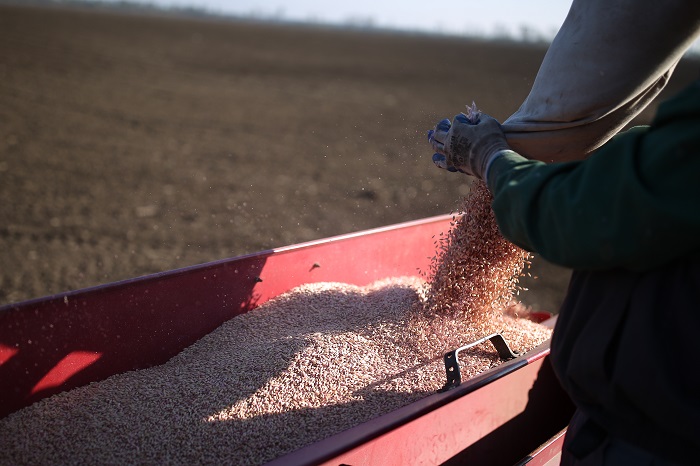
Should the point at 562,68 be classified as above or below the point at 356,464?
above

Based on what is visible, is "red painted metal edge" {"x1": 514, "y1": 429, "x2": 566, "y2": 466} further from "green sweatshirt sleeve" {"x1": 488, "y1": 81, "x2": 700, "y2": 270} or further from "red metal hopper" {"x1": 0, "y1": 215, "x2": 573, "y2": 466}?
"green sweatshirt sleeve" {"x1": 488, "y1": 81, "x2": 700, "y2": 270}

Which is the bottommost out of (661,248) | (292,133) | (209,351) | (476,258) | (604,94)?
(292,133)

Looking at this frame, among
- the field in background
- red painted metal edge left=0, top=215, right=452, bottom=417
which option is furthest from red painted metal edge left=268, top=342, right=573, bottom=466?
the field in background

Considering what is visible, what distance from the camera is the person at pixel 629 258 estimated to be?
121 centimetres

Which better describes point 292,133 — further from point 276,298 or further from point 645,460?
point 645,460

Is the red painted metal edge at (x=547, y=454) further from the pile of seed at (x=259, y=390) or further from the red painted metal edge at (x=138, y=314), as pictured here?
the red painted metal edge at (x=138, y=314)

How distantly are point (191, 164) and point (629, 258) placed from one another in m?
8.45

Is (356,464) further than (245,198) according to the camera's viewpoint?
No

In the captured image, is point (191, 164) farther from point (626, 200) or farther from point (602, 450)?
point (626, 200)

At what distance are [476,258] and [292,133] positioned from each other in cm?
983

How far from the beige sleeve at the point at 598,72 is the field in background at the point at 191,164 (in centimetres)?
98

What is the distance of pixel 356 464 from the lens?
5.50 feet

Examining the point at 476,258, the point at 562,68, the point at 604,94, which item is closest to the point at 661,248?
the point at 604,94

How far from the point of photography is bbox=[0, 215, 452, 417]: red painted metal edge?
A: 215 centimetres
